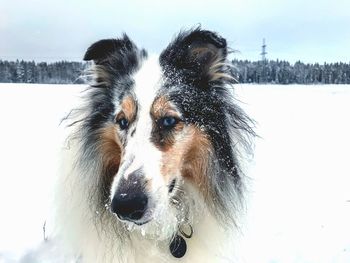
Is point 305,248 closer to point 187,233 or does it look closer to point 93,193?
point 187,233

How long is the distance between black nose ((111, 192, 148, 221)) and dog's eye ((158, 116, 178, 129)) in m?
0.62

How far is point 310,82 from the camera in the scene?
8756 cm

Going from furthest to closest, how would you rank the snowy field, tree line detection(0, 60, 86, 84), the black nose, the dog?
tree line detection(0, 60, 86, 84) → the snowy field → the dog → the black nose

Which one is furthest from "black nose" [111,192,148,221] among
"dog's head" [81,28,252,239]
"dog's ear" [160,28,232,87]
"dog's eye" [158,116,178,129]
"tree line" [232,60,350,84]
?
"tree line" [232,60,350,84]

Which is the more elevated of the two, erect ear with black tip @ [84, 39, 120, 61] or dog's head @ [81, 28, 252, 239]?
erect ear with black tip @ [84, 39, 120, 61]

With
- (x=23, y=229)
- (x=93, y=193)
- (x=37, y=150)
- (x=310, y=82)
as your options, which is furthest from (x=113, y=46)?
(x=310, y=82)

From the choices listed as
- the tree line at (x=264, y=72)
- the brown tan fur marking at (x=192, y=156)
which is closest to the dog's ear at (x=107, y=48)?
the brown tan fur marking at (x=192, y=156)

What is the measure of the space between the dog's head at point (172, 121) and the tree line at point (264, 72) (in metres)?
57.9

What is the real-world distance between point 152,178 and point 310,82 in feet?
290

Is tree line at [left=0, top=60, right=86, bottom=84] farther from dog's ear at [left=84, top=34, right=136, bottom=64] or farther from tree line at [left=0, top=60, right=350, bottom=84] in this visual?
dog's ear at [left=84, top=34, right=136, bottom=64]

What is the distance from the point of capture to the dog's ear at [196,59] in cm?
357

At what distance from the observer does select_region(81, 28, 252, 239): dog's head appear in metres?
3.18

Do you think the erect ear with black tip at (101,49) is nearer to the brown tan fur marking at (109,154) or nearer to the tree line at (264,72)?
the brown tan fur marking at (109,154)

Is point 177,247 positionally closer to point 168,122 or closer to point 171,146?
point 171,146
